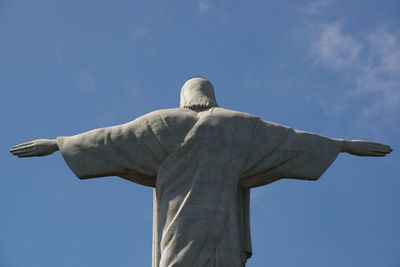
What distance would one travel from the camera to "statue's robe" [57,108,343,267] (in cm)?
1761

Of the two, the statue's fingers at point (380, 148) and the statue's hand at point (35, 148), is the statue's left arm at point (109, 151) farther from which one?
the statue's fingers at point (380, 148)

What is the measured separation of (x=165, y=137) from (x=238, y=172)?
133 cm

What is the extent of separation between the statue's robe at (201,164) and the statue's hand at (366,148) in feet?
0.61

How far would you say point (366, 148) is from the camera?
741 inches

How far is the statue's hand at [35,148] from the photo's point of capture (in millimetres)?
18500

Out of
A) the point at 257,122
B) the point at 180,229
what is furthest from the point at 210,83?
the point at 180,229

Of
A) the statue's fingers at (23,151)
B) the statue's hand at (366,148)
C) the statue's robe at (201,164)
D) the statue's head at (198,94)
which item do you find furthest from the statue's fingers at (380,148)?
the statue's fingers at (23,151)

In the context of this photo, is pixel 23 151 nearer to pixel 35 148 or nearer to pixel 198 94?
pixel 35 148

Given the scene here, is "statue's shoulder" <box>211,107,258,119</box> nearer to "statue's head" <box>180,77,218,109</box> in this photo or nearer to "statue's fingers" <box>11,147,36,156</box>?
"statue's head" <box>180,77,218,109</box>

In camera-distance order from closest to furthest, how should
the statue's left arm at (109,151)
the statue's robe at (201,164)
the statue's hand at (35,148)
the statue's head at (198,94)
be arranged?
the statue's robe at (201,164), the statue's left arm at (109,151), the statue's hand at (35,148), the statue's head at (198,94)

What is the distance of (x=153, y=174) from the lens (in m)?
18.2

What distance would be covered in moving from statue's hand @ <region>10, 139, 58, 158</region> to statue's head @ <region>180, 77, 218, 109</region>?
2323mm

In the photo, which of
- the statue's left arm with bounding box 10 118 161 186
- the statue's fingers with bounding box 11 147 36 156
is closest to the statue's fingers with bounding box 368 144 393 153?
the statue's left arm with bounding box 10 118 161 186

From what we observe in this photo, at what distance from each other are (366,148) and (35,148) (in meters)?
5.56
